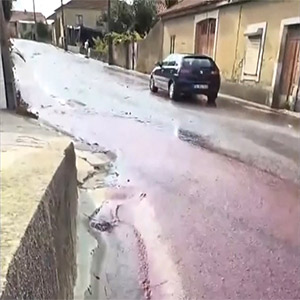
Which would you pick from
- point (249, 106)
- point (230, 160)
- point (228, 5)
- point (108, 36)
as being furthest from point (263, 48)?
point (108, 36)

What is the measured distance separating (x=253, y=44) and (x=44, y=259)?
631 inches

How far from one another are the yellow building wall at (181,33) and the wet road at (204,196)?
11.2 metres

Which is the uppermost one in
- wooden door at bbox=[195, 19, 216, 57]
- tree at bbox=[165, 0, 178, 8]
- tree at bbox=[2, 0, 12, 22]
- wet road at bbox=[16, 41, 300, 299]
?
tree at bbox=[165, 0, 178, 8]

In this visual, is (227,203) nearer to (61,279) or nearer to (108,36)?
(61,279)

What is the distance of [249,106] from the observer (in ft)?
50.8

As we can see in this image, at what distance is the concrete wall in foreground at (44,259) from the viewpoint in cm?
160

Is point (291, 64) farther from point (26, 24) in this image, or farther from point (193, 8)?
point (26, 24)

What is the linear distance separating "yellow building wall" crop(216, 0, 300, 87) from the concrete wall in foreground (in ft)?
44.1

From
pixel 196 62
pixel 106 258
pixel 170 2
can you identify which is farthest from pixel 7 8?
pixel 170 2

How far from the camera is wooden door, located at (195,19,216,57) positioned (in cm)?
2078

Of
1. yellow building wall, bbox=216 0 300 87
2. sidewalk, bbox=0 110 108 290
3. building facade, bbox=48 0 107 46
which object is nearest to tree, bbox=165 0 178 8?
yellow building wall, bbox=216 0 300 87

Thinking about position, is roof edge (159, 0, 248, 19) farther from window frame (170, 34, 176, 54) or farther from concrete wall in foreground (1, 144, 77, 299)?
concrete wall in foreground (1, 144, 77, 299)

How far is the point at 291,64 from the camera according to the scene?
48.4ft

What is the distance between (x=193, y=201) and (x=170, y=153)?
8.31ft
